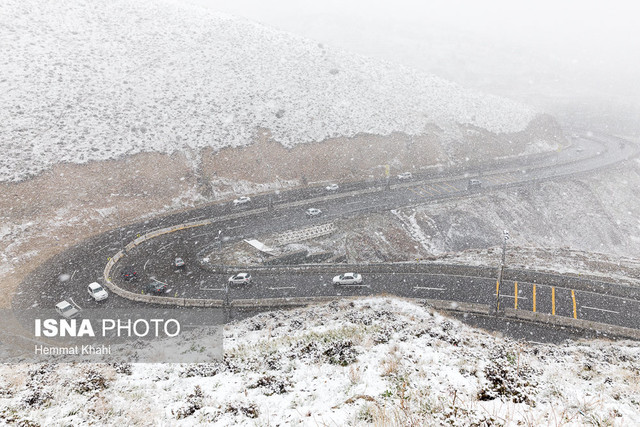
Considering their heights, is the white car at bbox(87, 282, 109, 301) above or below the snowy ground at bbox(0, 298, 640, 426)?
below

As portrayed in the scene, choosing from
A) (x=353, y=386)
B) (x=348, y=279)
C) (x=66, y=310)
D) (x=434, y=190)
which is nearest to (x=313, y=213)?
(x=348, y=279)

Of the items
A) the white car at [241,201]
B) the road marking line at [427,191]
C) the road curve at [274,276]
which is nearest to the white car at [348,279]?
the road curve at [274,276]

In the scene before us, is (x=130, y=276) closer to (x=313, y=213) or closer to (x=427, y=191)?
(x=313, y=213)

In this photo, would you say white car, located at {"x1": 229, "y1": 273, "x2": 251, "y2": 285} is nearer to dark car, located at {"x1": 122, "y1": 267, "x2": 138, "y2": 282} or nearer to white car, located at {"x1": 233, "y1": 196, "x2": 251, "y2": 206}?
dark car, located at {"x1": 122, "y1": 267, "x2": 138, "y2": 282}

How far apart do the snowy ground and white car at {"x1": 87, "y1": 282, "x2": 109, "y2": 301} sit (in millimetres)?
13498

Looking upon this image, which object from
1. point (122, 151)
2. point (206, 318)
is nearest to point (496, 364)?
point (206, 318)

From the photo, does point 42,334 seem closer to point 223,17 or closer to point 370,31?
point 223,17

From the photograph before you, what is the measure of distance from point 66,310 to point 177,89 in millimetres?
41222

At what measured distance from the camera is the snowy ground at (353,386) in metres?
7.62

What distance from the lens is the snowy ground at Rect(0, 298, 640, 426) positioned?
25.0 ft

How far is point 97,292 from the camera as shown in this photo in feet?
85.4

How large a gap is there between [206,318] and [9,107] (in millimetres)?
41542

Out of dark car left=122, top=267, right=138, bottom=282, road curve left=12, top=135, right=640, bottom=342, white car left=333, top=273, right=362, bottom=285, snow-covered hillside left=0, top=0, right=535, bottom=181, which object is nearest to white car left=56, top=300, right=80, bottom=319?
road curve left=12, top=135, right=640, bottom=342

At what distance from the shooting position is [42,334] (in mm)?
22766
